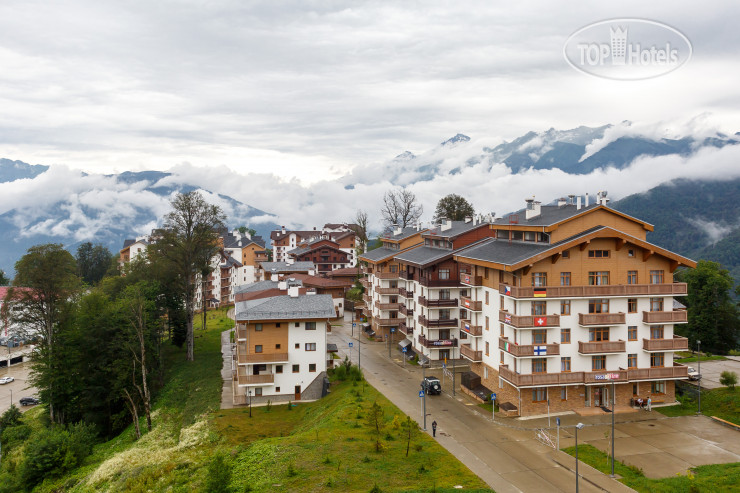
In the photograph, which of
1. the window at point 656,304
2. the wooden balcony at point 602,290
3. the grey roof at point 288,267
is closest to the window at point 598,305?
the wooden balcony at point 602,290

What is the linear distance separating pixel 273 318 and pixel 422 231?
113ft

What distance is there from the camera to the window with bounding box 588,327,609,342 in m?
45.9

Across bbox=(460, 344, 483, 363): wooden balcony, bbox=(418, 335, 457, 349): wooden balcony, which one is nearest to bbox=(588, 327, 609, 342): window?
bbox=(460, 344, 483, 363): wooden balcony

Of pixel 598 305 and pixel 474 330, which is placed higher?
pixel 598 305

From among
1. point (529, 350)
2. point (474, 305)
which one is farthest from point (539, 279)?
point (474, 305)

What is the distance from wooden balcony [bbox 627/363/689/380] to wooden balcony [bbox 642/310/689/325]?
13.4ft

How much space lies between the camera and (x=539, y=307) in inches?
1767

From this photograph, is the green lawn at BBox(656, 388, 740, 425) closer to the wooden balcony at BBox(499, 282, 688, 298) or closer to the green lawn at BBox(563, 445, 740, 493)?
the wooden balcony at BBox(499, 282, 688, 298)

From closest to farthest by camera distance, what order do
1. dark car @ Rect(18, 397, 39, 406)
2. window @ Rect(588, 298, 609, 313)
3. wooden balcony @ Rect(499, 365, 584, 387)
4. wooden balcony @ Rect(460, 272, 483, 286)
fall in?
wooden balcony @ Rect(499, 365, 584, 387)
window @ Rect(588, 298, 609, 313)
wooden balcony @ Rect(460, 272, 483, 286)
dark car @ Rect(18, 397, 39, 406)

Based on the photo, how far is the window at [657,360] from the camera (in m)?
47.3

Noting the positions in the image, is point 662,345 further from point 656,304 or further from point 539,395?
point 539,395

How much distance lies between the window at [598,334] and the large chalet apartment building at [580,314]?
9 cm

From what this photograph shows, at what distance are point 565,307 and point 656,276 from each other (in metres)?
9.89

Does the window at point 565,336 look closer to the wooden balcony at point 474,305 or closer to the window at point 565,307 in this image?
the window at point 565,307
